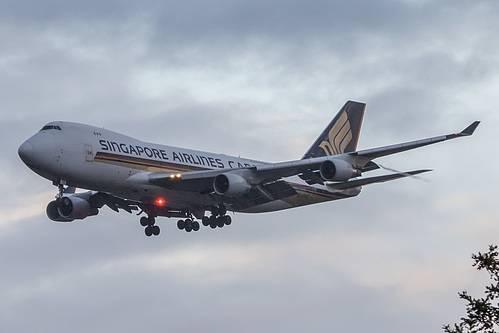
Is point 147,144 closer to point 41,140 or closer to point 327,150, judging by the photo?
point 41,140

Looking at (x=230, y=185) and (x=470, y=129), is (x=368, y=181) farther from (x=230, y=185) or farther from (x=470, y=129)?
(x=470, y=129)

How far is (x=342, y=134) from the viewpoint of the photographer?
66.2 meters

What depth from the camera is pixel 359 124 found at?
67688mm

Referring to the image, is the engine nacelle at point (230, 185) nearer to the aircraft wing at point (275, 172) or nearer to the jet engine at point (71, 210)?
the aircraft wing at point (275, 172)

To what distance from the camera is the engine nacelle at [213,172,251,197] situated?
5069 cm

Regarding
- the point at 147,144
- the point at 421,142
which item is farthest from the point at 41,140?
the point at 421,142

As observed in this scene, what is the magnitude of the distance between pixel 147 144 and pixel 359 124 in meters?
22.1

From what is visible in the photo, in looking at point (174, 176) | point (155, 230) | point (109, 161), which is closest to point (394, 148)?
point (174, 176)

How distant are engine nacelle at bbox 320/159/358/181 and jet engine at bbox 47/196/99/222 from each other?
17.3 metres

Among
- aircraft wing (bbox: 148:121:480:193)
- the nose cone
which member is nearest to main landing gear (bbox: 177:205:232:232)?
aircraft wing (bbox: 148:121:480:193)

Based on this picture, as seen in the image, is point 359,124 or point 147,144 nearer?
point 147,144

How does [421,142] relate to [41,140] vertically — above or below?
below

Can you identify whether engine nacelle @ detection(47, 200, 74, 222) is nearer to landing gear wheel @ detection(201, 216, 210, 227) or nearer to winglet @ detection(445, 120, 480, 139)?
landing gear wheel @ detection(201, 216, 210, 227)

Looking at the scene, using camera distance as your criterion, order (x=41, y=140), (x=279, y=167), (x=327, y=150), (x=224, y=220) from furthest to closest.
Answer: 1. (x=327, y=150)
2. (x=224, y=220)
3. (x=279, y=167)
4. (x=41, y=140)
